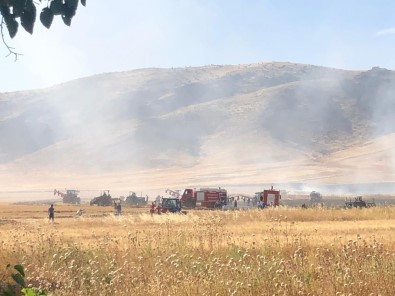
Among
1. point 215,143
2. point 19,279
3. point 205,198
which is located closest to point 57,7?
point 19,279

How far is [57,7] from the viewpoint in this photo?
3633 mm

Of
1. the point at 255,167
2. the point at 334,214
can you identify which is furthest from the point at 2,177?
the point at 334,214

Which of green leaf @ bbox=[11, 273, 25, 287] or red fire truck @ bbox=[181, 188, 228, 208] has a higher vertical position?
red fire truck @ bbox=[181, 188, 228, 208]

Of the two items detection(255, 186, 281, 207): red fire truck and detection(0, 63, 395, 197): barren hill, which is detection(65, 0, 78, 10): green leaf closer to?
detection(255, 186, 281, 207): red fire truck

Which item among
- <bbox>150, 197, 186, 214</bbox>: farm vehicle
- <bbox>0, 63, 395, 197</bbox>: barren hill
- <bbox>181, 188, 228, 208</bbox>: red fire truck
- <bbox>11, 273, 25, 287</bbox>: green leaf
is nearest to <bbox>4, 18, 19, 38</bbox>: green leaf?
<bbox>11, 273, 25, 287</bbox>: green leaf

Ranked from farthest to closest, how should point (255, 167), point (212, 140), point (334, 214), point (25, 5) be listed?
1. point (212, 140)
2. point (255, 167)
3. point (334, 214)
4. point (25, 5)

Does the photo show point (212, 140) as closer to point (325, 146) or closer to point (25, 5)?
point (325, 146)

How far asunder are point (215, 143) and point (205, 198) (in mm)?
99297

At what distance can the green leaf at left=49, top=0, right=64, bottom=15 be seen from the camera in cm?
362

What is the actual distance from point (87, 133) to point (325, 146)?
7328 centimetres

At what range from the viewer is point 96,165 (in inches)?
5979

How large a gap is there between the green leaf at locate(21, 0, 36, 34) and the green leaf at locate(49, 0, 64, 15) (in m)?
0.12

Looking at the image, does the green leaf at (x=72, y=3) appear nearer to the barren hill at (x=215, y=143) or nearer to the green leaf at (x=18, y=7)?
the green leaf at (x=18, y=7)

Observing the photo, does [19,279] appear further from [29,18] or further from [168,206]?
[168,206]
